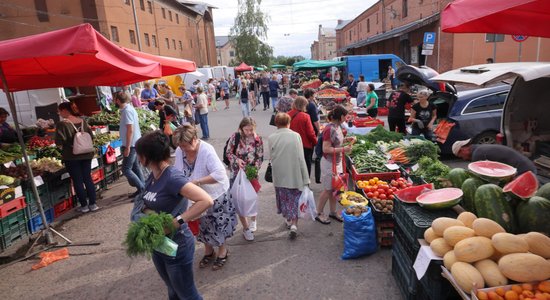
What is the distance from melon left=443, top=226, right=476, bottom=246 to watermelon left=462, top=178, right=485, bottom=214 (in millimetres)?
650

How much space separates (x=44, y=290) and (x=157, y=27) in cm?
3483

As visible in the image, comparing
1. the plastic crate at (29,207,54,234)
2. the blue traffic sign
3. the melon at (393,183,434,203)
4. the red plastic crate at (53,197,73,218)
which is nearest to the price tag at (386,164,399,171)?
the melon at (393,183,434,203)

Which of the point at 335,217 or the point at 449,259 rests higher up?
the point at 449,259

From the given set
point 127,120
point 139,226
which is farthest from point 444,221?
point 127,120

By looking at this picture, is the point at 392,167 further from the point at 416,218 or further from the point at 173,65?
the point at 173,65

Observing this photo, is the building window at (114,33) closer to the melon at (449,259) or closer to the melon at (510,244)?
the melon at (449,259)

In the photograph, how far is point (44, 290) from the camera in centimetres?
413

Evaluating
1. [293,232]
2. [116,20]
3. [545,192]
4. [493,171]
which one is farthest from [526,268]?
[116,20]

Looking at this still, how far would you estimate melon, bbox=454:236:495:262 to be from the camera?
2375mm

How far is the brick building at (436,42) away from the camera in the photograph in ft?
60.0

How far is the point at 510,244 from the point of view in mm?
2326

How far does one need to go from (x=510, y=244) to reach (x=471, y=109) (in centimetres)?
643

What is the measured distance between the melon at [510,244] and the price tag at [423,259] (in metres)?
0.43

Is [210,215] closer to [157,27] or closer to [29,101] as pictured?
[29,101]
